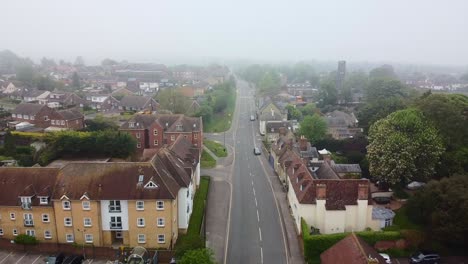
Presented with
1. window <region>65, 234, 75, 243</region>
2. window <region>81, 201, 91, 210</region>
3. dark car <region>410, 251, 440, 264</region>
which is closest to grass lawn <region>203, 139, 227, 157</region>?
window <region>81, 201, 91, 210</region>

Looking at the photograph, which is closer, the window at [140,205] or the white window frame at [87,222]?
the window at [140,205]

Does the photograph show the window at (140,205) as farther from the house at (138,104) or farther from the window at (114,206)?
the house at (138,104)

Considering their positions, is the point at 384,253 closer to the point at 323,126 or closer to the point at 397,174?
the point at 397,174

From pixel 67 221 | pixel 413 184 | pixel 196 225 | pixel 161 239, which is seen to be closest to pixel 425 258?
pixel 413 184

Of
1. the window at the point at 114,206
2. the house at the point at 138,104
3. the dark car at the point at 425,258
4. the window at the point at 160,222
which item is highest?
the house at the point at 138,104

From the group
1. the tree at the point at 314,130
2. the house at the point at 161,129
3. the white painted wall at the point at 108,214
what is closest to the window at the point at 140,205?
the white painted wall at the point at 108,214

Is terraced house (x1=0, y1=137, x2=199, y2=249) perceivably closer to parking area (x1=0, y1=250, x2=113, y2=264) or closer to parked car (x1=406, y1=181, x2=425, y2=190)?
parking area (x1=0, y1=250, x2=113, y2=264)
